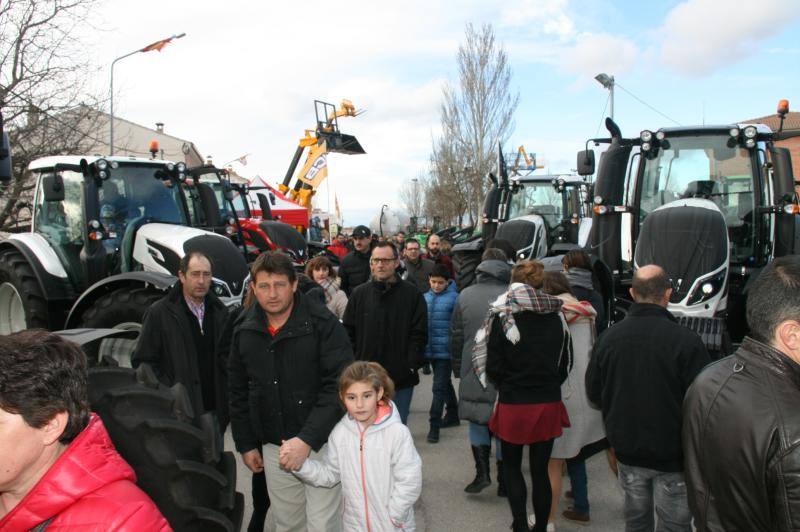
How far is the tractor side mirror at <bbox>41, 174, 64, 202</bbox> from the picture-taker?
6.66 m

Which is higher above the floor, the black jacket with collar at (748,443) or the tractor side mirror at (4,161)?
the tractor side mirror at (4,161)

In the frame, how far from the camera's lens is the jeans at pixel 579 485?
4734 mm

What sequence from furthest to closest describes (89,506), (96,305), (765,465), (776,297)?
(96,305) < (776,297) < (765,465) < (89,506)

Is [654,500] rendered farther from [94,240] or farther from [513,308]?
[94,240]

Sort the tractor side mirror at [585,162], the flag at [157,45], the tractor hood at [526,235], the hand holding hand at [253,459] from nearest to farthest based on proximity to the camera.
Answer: the hand holding hand at [253,459] → the tractor side mirror at [585,162] → the tractor hood at [526,235] → the flag at [157,45]

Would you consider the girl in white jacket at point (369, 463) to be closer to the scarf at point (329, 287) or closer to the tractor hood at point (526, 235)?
the scarf at point (329, 287)

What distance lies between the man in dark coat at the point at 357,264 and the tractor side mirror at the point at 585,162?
2.70 metres

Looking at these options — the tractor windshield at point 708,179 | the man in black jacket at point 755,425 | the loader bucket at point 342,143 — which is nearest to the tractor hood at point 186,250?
the tractor windshield at point 708,179

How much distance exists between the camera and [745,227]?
22.5 feet

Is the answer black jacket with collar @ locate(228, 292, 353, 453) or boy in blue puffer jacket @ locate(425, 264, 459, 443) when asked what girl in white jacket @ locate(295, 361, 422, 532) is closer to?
black jacket with collar @ locate(228, 292, 353, 453)

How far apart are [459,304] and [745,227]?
341 cm

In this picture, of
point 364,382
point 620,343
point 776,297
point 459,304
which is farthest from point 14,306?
point 776,297

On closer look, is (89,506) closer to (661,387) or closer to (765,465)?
(765,465)

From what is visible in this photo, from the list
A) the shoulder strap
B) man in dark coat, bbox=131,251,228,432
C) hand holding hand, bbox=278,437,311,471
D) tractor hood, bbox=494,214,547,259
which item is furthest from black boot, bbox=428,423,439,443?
the shoulder strap
